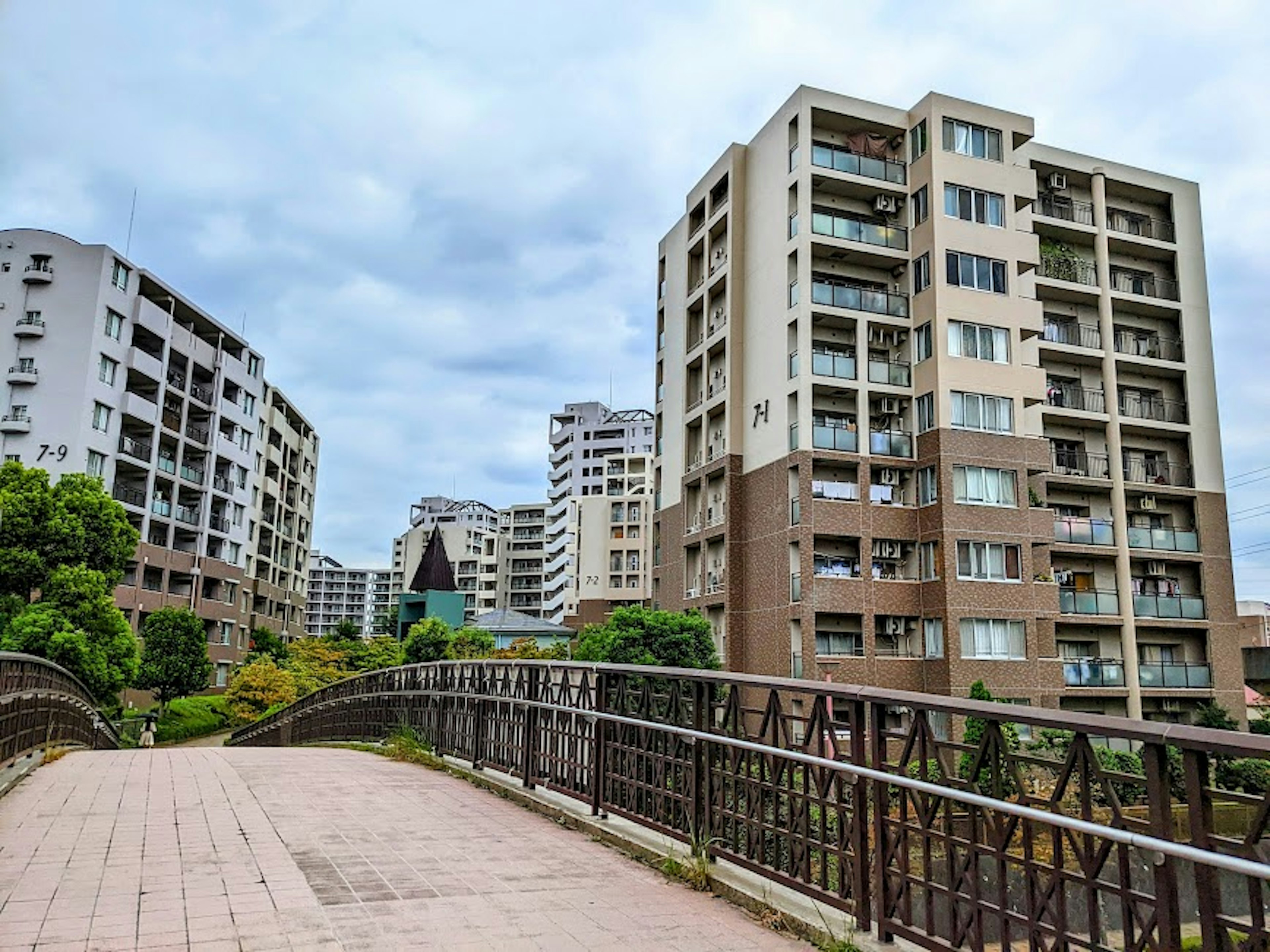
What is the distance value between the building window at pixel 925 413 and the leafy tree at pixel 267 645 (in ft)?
130

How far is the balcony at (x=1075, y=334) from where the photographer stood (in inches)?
1377

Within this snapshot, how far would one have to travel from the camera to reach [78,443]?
41875 mm

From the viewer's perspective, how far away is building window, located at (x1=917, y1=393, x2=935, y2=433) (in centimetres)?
3050

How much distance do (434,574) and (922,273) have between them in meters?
39.6

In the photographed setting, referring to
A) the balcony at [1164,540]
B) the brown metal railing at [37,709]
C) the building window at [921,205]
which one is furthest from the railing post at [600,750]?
the balcony at [1164,540]

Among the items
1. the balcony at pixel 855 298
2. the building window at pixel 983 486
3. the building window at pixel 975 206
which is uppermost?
the building window at pixel 975 206

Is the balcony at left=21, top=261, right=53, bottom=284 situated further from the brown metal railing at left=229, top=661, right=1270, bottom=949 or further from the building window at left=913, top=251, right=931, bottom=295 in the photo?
the brown metal railing at left=229, top=661, right=1270, bottom=949

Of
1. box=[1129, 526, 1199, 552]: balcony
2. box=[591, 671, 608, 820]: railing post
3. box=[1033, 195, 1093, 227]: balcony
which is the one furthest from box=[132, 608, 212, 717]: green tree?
box=[1033, 195, 1093, 227]: balcony

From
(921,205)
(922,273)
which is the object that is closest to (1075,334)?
(922,273)

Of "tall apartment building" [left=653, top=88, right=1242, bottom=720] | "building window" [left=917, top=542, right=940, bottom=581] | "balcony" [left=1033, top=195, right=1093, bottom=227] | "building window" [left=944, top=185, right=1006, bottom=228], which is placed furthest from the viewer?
"balcony" [left=1033, top=195, right=1093, bottom=227]

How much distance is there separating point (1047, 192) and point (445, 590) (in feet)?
137

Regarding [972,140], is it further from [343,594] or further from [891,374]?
[343,594]

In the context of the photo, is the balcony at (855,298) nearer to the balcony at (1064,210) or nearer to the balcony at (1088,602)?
the balcony at (1064,210)

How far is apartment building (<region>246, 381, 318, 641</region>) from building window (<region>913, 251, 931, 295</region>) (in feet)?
135
